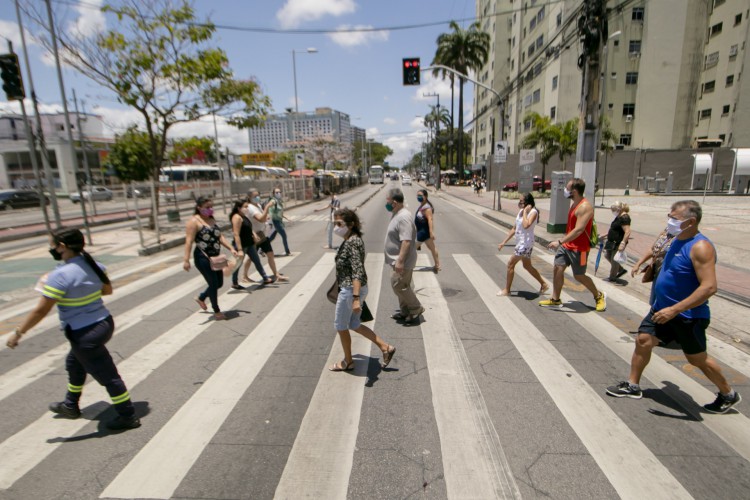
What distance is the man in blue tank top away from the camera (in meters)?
3.11

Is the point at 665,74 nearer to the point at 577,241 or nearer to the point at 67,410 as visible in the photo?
the point at 577,241

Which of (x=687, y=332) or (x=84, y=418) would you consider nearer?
(x=687, y=332)

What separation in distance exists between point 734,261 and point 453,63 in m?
43.1

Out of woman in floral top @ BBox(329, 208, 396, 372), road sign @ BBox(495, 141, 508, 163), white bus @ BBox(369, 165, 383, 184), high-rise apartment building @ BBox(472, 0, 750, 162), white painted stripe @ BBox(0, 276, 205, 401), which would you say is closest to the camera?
woman in floral top @ BBox(329, 208, 396, 372)

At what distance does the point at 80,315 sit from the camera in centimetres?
318

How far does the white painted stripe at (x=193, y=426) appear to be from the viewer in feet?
8.86

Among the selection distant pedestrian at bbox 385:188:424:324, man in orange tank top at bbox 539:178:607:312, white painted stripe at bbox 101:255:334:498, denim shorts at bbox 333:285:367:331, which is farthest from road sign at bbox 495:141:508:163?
denim shorts at bbox 333:285:367:331

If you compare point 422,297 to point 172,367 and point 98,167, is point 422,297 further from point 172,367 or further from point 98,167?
point 98,167

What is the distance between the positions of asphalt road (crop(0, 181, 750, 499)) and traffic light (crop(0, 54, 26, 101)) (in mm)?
6274

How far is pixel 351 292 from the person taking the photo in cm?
397

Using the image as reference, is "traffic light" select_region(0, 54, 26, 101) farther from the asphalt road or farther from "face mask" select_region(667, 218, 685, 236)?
"face mask" select_region(667, 218, 685, 236)

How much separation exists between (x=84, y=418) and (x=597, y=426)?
4.34m

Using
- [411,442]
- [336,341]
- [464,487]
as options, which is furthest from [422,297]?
[464,487]

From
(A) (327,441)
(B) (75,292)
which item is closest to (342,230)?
(A) (327,441)
